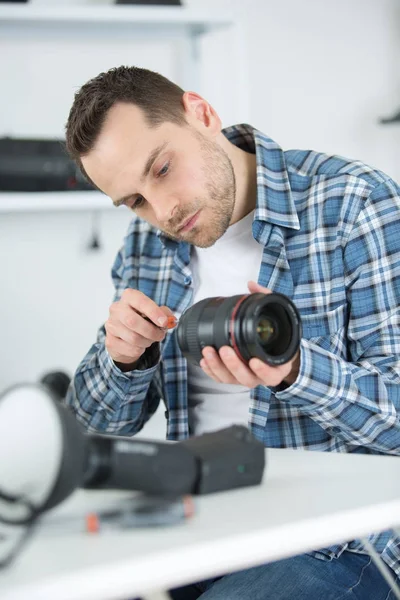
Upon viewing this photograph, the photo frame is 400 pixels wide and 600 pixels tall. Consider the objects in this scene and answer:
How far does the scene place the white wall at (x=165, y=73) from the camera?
7.05ft

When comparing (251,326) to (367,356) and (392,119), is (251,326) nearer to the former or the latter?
(367,356)

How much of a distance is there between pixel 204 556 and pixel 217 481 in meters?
0.16

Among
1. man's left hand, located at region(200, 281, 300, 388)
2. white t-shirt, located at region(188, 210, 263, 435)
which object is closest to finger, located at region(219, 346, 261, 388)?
man's left hand, located at region(200, 281, 300, 388)

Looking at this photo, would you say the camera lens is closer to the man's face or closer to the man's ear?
the man's face

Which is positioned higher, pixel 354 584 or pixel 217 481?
pixel 217 481

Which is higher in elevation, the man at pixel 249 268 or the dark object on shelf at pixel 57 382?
the man at pixel 249 268

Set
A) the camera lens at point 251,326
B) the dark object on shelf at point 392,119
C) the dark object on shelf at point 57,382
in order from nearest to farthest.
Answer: the camera lens at point 251,326 → the dark object on shelf at point 57,382 → the dark object on shelf at point 392,119

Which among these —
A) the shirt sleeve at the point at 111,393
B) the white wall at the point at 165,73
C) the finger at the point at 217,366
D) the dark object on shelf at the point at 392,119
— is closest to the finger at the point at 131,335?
the shirt sleeve at the point at 111,393

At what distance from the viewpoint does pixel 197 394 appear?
4.45 feet

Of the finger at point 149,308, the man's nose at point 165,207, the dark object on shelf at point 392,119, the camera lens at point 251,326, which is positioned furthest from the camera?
the dark object on shelf at point 392,119

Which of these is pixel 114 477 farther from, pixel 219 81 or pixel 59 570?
pixel 219 81

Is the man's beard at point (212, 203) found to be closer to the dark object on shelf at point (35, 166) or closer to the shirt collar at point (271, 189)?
the shirt collar at point (271, 189)

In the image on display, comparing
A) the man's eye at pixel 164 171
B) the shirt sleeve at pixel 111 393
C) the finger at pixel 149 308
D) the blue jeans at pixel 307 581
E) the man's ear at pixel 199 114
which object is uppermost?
the man's ear at pixel 199 114

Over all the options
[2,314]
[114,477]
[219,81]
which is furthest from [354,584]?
[219,81]
